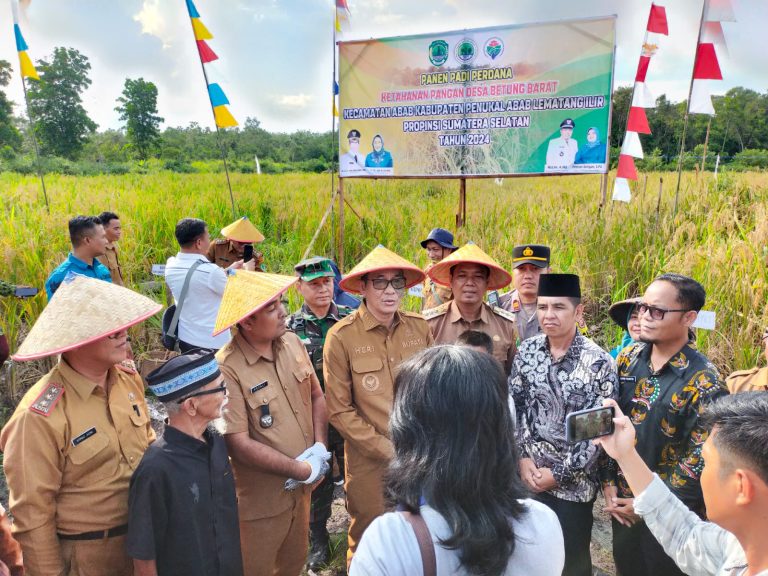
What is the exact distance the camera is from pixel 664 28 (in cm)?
537

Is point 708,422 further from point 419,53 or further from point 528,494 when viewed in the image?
point 419,53

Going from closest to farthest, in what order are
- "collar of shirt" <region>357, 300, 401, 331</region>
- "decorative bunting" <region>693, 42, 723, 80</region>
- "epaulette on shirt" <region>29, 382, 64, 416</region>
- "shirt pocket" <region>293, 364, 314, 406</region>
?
"epaulette on shirt" <region>29, 382, 64, 416</region> → "shirt pocket" <region>293, 364, 314, 406</region> → "collar of shirt" <region>357, 300, 401, 331</region> → "decorative bunting" <region>693, 42, 723, 80</region>

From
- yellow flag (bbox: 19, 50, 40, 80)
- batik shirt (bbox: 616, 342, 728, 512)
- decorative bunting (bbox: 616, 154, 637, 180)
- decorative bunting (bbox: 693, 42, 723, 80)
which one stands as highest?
yellow flag (bbox: 19, 50, 40, 80)

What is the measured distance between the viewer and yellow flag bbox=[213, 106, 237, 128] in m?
6.05

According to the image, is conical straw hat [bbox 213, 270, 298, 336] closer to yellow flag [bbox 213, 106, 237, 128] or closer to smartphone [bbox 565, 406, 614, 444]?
smartphone [bbox 565, 406, 614, 444]

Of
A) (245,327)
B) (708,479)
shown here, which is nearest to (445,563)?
(708,479)

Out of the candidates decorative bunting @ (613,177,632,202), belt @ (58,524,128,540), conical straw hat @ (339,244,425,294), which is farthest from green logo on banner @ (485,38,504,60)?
belt @ (58,524,128,540)

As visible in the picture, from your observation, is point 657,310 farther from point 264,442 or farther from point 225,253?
point 225,253

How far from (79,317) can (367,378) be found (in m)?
1.28

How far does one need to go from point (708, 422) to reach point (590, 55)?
484 centimetres

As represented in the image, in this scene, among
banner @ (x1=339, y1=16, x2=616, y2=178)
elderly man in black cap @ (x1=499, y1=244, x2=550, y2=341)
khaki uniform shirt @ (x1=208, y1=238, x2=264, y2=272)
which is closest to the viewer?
elderly man in black cap @ (x1=499, y1=244, x2=550, y2=341)

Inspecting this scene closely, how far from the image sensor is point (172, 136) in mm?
35562

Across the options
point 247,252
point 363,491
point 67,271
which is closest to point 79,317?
point 363,491

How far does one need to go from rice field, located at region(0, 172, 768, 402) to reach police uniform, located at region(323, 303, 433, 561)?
2438 mm
